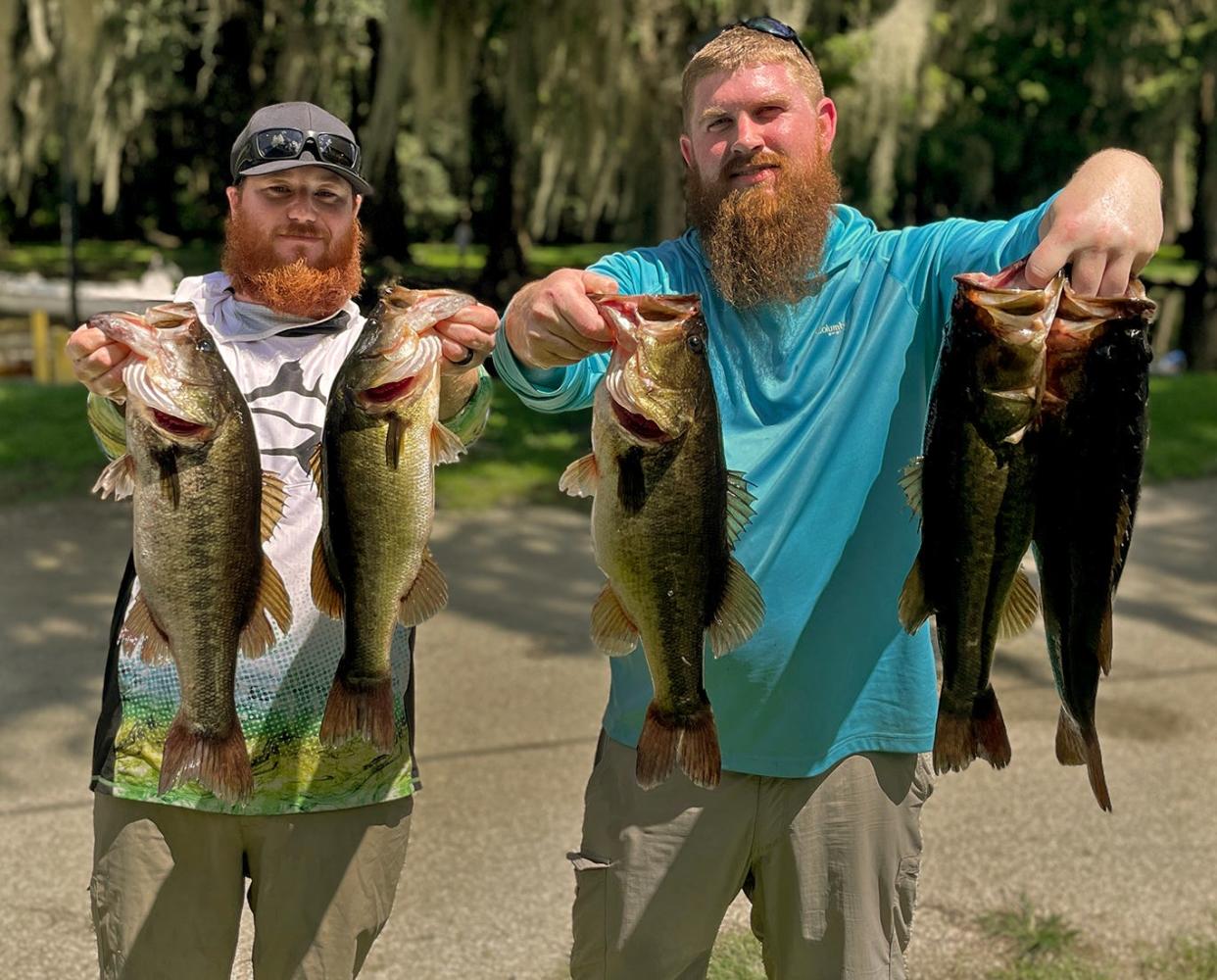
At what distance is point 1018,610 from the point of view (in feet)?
7.74

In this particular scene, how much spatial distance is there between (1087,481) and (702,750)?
78cm

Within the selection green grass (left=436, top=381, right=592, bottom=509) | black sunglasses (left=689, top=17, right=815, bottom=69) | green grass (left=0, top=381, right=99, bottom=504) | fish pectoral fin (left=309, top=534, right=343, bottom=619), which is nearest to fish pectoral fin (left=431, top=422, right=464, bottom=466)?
fish pectoral fin (left=309, top=534, right=343, bottom=619)

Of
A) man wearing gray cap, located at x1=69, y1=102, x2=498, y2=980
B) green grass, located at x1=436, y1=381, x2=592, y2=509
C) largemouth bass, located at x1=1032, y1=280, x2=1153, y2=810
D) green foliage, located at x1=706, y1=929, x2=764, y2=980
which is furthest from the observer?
green grass, located at x1=436, y1=381, x2=592, y2=509

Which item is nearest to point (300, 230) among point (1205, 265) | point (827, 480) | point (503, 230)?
point (827, 480)

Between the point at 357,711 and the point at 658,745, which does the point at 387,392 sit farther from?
the point at 658,745

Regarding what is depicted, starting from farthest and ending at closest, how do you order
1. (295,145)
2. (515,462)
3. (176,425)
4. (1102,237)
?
(515,462) < (295,145) < (176,425) < (1102,237)

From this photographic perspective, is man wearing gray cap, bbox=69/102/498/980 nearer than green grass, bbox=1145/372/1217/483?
Yes

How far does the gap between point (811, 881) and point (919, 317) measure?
1.12m

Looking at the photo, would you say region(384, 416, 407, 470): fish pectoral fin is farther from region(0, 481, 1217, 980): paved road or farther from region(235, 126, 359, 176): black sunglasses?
region(0, 481, 1217, 980): paved road

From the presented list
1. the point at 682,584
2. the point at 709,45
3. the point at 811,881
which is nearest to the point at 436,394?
the point at 682,584

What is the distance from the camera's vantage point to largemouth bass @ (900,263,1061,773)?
82.5 inches

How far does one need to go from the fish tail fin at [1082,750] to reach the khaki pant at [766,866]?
0.49 metres

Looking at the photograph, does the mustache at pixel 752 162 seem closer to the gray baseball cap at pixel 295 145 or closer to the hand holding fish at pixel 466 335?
the hand holding fish at pixel 466 335

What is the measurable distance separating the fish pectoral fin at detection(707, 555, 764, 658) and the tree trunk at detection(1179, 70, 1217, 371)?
1486cm
